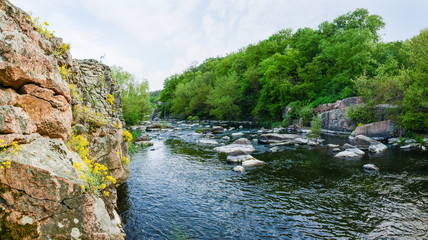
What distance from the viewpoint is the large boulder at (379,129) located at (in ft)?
87.0

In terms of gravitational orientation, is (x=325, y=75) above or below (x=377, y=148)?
above

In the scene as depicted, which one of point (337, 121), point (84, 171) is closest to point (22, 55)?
point (84, 171)

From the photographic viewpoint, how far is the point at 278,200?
10734mm

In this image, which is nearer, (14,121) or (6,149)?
(6,149)

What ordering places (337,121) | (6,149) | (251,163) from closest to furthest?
1. (6,149)
2. (251,163)
3. (337,121)

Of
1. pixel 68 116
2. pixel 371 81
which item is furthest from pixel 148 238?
pixel 371 81

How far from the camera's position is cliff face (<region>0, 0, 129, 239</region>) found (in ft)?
15.5

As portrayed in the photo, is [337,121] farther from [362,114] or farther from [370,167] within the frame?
[370,167]

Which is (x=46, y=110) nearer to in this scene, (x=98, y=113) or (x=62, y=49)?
(x=62, y=49)

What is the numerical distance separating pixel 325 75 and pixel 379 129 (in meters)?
23.2

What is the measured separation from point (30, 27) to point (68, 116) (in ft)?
8.24

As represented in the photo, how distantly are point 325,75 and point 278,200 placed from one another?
43.8 metres

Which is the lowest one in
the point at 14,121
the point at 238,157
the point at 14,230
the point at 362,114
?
the point at 238,157

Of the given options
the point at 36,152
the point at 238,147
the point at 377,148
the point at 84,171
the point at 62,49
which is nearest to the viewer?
the point at 36,152
